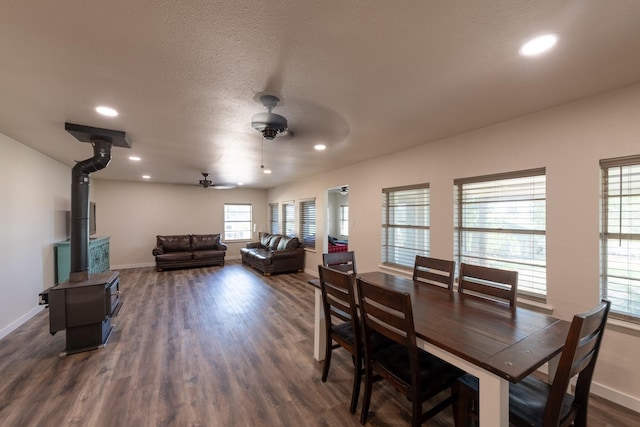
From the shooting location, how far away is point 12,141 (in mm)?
3271

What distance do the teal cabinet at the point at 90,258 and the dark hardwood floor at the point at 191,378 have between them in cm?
86

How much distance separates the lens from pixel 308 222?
22.1ft

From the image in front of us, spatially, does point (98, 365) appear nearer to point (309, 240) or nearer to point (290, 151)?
point (290, 151)

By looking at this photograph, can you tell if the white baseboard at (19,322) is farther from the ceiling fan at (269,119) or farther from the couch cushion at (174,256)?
the ceiling fan at (269,119)

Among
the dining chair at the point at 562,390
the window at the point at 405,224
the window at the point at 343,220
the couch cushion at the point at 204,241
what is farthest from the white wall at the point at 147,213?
the dining chair at the point at 562,390

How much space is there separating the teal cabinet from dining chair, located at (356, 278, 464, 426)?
4916 millimetres

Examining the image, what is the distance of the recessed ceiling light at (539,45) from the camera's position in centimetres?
143

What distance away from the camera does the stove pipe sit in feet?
9.61

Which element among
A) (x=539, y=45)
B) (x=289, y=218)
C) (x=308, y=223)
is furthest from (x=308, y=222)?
(x=539, y=45)

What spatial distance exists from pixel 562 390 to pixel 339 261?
199 cm

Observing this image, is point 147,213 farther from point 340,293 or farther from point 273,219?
point 340,293

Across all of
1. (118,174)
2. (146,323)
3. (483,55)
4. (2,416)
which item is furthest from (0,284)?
(483,55)

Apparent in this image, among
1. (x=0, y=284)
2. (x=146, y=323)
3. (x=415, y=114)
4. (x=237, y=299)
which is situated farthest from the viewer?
(x=237, y=299)

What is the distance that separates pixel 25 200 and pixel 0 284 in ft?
3.84
